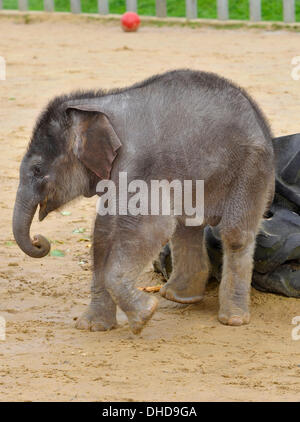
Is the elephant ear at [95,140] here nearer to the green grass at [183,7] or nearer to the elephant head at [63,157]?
the elephant head at [63,157]

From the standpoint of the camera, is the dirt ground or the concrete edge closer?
the dirt ground

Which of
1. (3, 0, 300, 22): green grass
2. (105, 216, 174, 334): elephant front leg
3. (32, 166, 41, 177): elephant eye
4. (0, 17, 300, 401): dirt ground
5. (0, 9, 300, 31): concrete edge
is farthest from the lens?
(3, 0, 300, 22): green grass

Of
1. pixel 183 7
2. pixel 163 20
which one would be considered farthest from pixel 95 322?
pixel 183 7

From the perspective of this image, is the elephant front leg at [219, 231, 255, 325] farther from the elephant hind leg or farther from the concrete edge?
the concrete edge

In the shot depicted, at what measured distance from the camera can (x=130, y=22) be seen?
14266 millimetres

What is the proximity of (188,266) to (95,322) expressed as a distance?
68cm

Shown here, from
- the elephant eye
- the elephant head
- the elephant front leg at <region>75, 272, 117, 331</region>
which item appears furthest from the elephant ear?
the elephant front leg at <region>75, 272, 117, 331</region>

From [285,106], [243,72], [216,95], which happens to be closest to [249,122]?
[216,95]

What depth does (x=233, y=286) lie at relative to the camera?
5.22 metres

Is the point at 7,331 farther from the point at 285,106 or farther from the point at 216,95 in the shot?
the point at 285,106

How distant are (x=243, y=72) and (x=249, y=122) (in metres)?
6.59

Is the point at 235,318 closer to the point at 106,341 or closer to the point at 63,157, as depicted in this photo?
the point at 106,341

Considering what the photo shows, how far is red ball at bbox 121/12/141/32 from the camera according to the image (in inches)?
562

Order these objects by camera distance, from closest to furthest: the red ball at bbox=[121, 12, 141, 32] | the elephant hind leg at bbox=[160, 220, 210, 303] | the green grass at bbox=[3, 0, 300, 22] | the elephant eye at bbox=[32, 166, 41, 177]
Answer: the elephant eye at bbox=[32, 166, 41, 177]
the elephant hind leg at bbox=[160, 220, 210, 303]
the red ball at bbox=[121, 12, 141, 32]
the green grass at bbox=[3, 0, 300, 22]
